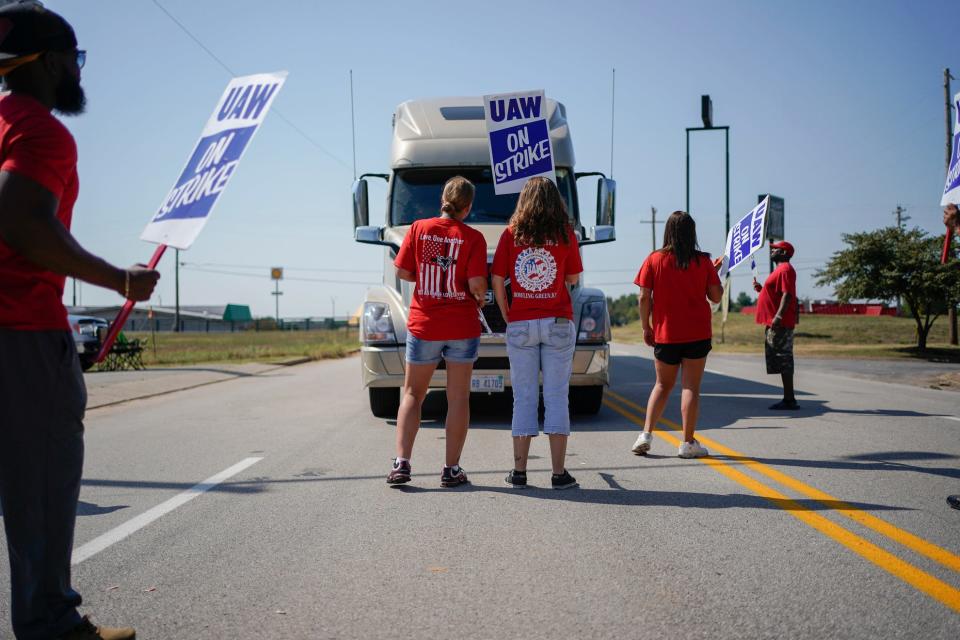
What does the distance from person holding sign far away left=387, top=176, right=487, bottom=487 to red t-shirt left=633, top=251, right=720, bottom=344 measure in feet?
6.05

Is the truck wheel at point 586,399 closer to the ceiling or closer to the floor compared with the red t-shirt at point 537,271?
closer to the floor

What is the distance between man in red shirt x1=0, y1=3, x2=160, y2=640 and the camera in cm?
226

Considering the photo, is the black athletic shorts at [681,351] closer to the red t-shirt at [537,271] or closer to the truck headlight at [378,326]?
the red t-shirt at [537,271]

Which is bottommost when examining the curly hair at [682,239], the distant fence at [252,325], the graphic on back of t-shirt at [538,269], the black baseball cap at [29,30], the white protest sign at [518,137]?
the distant fence at [252,325]

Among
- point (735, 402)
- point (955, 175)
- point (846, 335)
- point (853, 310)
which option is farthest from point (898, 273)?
point (853, 310)

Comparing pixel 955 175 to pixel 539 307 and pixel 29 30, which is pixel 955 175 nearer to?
pixel 539 307

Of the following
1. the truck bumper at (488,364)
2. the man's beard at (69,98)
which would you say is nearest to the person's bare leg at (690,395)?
the truck bumper at (488,364)

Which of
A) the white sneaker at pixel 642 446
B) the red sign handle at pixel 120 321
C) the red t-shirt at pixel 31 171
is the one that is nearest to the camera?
the red t-shirt at pixel 31 171

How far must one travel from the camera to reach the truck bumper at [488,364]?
Answer: 26.0ft

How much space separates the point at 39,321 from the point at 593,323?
6348 mm

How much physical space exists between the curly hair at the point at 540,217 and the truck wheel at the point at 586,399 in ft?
12.5

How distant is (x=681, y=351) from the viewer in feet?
21.0

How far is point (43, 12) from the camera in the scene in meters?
2.43

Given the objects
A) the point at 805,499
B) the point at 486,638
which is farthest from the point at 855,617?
the point at 805,499
